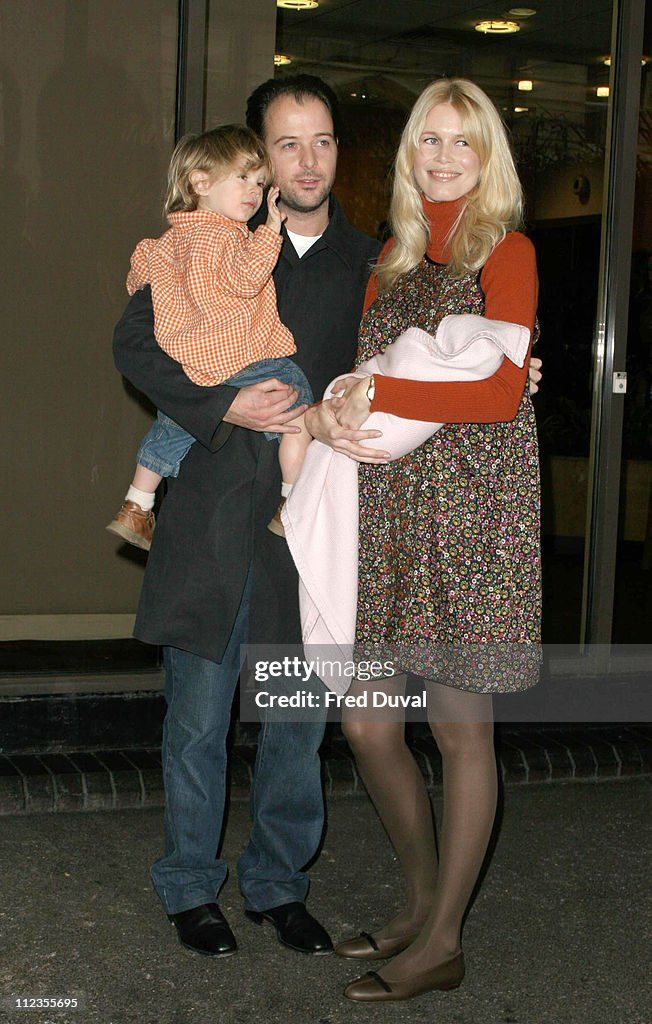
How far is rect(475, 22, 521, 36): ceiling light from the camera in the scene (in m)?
5.53

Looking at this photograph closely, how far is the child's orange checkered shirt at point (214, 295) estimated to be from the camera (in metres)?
3.09

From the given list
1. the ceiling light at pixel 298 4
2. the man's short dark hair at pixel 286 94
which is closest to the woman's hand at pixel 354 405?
the man's short dark hair at pixel 286 94

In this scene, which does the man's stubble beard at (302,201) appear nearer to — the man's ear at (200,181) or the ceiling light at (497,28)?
the man's ear at (200,181)

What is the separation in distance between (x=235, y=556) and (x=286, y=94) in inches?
48.4

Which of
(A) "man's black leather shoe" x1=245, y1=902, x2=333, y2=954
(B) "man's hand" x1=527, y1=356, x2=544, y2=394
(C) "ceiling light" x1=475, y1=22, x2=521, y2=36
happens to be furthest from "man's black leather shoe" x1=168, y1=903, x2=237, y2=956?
(C) "ceiling light" x1=475, y1=22, x2=521, y2=36

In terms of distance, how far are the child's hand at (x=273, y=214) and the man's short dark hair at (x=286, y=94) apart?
27 centimetres

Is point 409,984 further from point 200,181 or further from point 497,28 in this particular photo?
point 497,28

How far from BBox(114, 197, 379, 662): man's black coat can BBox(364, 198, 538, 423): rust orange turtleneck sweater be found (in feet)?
1.64

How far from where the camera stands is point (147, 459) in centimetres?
346

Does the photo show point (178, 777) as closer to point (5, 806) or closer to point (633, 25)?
point (5, 806)

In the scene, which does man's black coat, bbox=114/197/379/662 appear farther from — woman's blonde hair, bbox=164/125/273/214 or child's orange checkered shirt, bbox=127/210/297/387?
woman's blonde hair, bbox=164/125/273/214

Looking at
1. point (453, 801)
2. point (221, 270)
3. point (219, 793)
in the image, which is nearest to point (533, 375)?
point (221, 270)

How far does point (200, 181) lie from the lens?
3158mm

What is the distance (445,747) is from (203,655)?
2.20ft
